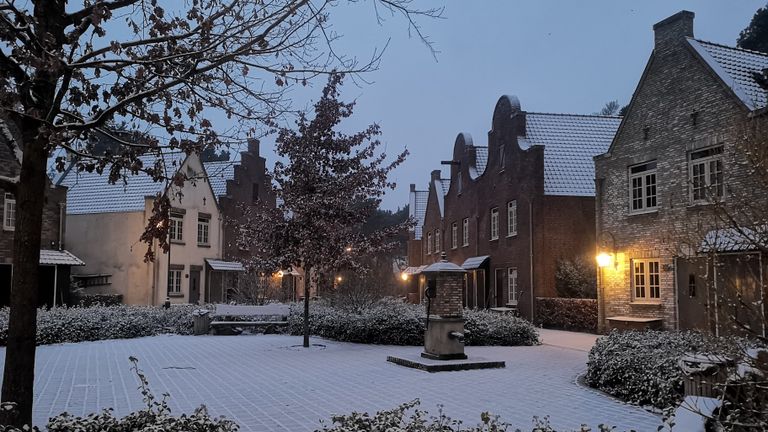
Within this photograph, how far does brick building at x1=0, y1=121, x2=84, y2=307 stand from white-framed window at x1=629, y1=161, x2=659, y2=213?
69.7 feet

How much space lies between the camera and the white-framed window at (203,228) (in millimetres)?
35031

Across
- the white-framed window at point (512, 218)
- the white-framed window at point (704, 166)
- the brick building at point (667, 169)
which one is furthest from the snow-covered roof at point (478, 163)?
the white-framed window at point (704, 166)

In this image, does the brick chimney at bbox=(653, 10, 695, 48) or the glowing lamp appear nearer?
the brick chimney at bbox=(653, 10, 695, 48)

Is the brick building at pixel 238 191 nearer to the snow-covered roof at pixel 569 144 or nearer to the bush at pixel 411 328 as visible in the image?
the snow-covered roof at pixel 569 144

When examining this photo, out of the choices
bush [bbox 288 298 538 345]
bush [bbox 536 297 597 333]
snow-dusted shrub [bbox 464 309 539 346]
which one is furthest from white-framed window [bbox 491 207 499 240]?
snow-dusted shrub [bbox 464 309 539 346]

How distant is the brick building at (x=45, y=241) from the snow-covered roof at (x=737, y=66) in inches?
927

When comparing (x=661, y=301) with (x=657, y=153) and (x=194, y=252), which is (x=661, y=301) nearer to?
(x=657, y=153)

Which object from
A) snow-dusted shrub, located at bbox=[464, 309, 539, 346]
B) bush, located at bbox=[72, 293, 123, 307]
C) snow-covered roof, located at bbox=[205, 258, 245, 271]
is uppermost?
snow-covered roof, located at bbox=[205, 258, 245, 271]

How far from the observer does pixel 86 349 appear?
15.9 m

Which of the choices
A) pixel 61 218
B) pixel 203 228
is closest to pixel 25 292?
pixel 61 218

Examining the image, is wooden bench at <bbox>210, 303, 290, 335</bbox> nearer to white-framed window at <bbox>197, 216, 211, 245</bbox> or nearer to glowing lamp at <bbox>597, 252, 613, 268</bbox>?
glowing lamp at <bbox>597, 252, 613, 268</bbox>

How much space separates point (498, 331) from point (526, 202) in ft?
31.6

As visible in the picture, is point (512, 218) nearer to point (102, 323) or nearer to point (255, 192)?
point (102, 323)

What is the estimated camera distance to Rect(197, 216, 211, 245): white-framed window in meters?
35.0
